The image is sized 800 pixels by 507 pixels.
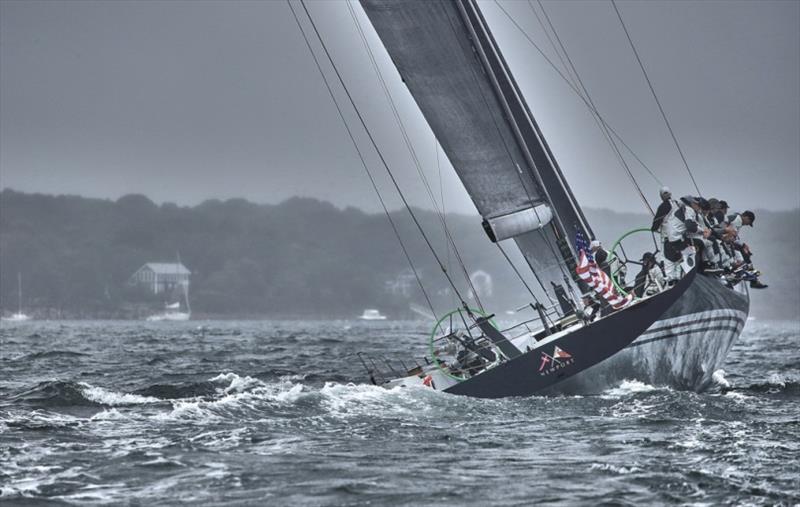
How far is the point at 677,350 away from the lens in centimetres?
1928

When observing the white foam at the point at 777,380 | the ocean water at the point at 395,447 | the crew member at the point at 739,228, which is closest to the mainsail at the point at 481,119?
the crew member at the point at 739,228

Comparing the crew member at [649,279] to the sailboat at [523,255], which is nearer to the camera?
the sailboat at [523,255]

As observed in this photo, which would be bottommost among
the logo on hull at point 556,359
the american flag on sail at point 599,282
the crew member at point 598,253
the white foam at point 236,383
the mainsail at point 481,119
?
the white foam at point 236,383

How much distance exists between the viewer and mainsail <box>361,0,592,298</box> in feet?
67.4

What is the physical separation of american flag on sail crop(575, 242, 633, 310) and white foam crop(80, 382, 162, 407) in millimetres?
8796

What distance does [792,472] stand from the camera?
38.1 feet

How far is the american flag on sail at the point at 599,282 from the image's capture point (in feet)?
63.3

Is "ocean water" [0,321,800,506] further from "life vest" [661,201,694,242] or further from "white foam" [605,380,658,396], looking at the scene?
"life vest" [661,201,694,242]

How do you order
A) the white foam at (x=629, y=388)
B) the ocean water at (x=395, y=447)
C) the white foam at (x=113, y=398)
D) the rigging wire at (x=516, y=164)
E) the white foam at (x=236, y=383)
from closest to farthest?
the ocean water at (x=395, y=447) → the white foam at (x=629, y=388) → the white foam at (x=113, y=398) → the rigging wire at (x=516, y=164) → the white foam at (x=236, y=383)

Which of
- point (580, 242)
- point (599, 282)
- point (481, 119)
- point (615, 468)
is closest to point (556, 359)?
point (599, 282)

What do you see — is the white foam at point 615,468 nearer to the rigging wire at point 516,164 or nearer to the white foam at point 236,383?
the rigging wire at point 516,164

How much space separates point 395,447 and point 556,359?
608 centimetres

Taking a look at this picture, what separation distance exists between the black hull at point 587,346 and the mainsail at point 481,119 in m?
2.96

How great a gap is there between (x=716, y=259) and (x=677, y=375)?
2534 mm
